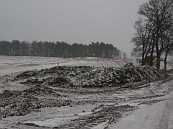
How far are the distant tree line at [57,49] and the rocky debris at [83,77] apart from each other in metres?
106

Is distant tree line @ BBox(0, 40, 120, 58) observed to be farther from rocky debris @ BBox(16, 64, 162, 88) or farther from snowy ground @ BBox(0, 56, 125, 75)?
rocky debris @ BBox(16, 64, 162, 88)

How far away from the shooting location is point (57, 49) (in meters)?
142

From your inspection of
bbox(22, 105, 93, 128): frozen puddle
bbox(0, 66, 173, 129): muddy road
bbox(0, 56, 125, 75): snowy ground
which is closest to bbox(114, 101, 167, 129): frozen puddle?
bbox(0, 66, 173, 129): muddy road

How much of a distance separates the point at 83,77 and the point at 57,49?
118156 millimetres

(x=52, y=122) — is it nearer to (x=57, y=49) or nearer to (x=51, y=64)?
(x=51, y=64)

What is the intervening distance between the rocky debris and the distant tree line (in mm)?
105575

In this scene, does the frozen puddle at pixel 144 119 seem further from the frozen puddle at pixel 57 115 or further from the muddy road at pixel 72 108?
the frozen puddle at pixel 57 115

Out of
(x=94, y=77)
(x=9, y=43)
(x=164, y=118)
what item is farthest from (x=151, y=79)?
(x=9, y=43)

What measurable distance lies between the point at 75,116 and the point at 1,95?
260 inches

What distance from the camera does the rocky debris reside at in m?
23.6

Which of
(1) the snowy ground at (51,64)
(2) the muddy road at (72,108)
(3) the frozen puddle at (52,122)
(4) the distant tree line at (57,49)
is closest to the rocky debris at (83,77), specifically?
(2) the muddy road at (72,108)

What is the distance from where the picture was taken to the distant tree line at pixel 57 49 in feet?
452

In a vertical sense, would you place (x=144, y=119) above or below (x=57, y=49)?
below

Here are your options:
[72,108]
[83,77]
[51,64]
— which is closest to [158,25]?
[51,64]
